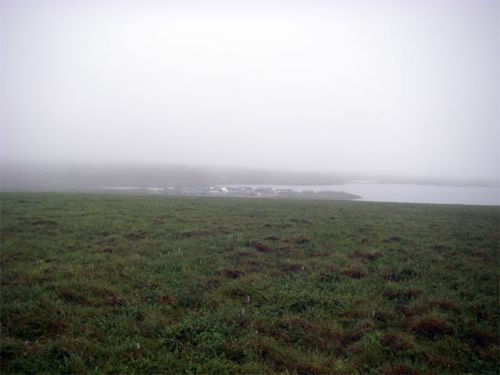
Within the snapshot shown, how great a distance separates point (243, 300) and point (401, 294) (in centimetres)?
532

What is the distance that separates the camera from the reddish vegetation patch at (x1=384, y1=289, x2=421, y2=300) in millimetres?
9273

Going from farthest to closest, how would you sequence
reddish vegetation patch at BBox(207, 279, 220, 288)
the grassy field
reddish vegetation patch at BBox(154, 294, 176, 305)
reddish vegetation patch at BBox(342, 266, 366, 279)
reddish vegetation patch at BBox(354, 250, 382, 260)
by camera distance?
reddish vegetation patch at BBox(354, 250, 382, 260)
reddish vegetation patch at BBox(342, 266, 366, 279)
reddish vegetation patch at BBox(207, 279, 220, 288)
reddish vegetation patch at BBox(154, 294, 176, 305)
the grassy field

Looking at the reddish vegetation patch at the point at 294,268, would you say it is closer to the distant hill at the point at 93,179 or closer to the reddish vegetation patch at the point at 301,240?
the reddish vegetation patch at the point at 301,240

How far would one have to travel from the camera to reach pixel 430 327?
24.6ft

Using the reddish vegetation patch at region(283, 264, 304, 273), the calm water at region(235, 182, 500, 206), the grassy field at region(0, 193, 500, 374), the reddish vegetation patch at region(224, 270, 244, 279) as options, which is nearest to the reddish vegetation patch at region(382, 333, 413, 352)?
the grassy field at region(0, 193, 500, 374)

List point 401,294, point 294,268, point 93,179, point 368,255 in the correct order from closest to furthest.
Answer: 1. point 401,294
2. point 294,268
3. point 368,255
4. point 93,179

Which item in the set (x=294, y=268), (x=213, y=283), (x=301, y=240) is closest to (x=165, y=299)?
(x=213, y=283)

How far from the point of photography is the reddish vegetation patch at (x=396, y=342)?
22.1 feet

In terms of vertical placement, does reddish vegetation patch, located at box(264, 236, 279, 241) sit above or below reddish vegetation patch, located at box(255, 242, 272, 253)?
above

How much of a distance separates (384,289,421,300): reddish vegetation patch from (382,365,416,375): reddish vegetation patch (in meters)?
3.34

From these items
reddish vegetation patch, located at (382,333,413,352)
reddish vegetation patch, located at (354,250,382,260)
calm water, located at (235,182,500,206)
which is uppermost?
calm water, located at (235,182,500,206)

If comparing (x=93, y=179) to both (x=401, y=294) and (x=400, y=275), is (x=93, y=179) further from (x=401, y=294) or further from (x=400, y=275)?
(x=401, y=294)

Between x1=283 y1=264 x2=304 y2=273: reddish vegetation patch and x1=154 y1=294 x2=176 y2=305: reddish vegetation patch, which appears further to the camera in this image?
x1=283 y1=264 x2=304 y2=273: reddish vegetation patch

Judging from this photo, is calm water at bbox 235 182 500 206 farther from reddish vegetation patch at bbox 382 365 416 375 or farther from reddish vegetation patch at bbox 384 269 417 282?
reddish vegetation patch at bbox 382 365 416 375
